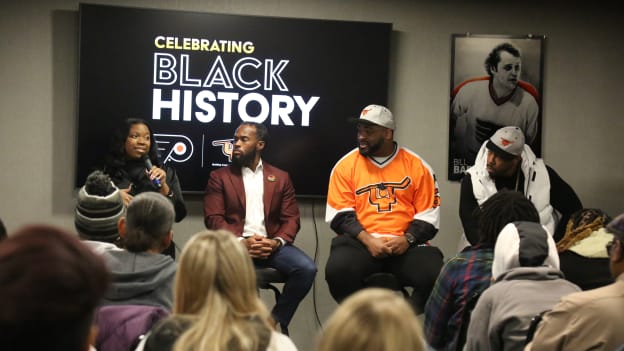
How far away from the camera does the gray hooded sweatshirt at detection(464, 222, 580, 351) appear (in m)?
2.63

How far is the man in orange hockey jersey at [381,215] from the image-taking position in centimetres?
445

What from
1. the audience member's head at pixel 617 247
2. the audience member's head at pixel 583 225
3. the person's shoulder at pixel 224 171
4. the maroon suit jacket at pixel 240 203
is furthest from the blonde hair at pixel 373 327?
the person's shoulder at pixel 224 171

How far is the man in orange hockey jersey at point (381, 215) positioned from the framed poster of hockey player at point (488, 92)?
78 centimetres

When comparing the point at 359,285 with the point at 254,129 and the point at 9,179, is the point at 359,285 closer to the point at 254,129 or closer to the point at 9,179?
the point at 254,129

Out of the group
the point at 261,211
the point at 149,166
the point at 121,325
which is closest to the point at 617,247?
the point at 121,325

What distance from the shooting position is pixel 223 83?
521 cm

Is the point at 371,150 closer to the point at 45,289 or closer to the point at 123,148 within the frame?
the point at 123,148

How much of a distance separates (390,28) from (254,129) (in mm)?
1142

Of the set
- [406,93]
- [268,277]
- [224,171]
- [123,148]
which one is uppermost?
[406,93]

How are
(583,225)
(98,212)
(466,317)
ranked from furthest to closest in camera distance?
(583,225) → (466,317) → (98,212)

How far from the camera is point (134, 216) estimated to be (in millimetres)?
2660

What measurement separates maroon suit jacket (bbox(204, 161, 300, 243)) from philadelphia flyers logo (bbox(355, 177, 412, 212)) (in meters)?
0.45

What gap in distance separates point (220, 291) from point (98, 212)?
1.17 metres

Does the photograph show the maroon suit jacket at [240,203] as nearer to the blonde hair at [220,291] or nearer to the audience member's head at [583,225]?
the audience member's head at [583,225]
